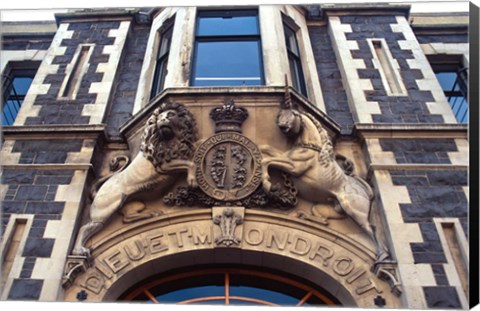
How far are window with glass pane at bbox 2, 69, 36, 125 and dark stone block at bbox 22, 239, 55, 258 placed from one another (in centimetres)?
469

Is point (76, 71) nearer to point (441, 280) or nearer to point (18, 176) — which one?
point (18, 176)

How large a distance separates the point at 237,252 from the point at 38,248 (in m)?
2.77

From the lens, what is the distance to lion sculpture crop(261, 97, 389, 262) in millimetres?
8133

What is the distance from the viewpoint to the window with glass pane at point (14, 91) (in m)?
11.8

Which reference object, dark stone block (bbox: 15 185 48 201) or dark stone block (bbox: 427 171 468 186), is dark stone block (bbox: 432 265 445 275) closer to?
dark stone block (bbox: 427 171 468 186)

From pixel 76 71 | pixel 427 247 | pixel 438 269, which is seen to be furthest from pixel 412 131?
pixel 76 71

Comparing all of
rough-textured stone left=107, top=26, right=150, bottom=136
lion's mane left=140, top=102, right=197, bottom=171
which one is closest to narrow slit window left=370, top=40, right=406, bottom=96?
lion's mane left=140, top=102, right=197, bottom=171

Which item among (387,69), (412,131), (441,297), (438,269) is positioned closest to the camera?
(441,297)

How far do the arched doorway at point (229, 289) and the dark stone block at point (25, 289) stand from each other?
4.03 feet

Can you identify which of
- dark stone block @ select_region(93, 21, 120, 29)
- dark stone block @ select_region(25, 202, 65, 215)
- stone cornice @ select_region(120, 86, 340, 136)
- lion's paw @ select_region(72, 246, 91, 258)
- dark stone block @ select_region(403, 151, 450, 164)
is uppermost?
dark stone block @ select_region(93, 21, 120, 29)

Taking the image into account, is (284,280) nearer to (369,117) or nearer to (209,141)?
(209,141)

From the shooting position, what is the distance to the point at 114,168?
29.3ft

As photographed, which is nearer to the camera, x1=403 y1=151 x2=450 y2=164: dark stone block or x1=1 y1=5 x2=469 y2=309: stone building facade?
x1=1 y1=5 x2=469 y2=309: stone building facade

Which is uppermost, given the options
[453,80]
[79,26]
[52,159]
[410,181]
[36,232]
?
[79,26]
